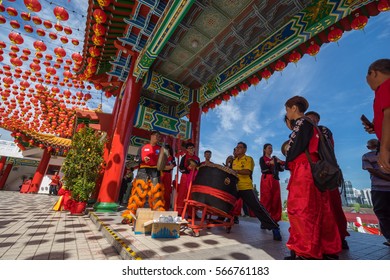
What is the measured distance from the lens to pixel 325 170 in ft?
5.91

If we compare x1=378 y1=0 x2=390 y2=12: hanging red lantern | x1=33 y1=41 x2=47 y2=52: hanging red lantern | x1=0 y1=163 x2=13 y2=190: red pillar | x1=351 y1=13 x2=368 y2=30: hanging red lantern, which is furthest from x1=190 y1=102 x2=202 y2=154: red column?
x1=0 y1=163 x2=13 y2=190: red pillar

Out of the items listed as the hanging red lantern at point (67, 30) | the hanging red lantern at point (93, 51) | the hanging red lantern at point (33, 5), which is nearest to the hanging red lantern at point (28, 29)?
the hanging red lantern at point (67, 30)

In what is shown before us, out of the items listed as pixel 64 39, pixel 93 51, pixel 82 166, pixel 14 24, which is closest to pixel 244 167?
pixel 82 166

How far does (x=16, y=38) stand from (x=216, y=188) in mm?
8761

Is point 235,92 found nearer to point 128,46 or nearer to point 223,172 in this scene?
point 128,46

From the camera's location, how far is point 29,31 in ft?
21.5

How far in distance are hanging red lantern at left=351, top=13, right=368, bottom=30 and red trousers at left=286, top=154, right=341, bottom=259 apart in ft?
15.1

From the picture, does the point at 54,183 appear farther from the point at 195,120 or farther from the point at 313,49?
the point at 313,49

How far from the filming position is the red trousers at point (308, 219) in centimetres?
177

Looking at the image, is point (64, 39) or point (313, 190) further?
point (64, 39)

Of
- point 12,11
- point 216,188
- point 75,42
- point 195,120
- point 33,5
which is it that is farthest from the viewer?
point 195,120

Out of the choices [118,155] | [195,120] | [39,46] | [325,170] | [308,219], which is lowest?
[308,219]

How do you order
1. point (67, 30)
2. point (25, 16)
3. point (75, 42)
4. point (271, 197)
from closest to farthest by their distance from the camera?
point (271, 197), point (25, 16), point (67, 30), point (75, 42)
